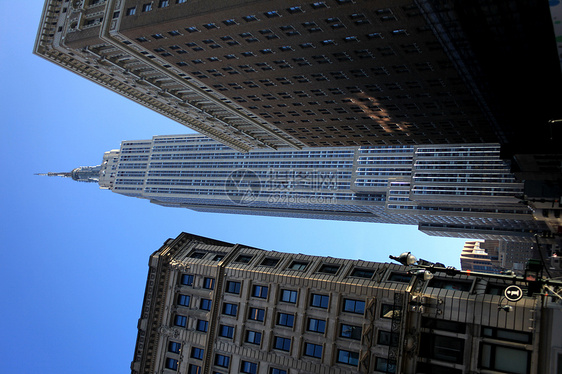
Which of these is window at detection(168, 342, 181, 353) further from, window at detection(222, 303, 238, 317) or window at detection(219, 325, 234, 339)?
window at detection(222, 303, 238, 317)

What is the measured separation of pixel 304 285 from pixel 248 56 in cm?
4290

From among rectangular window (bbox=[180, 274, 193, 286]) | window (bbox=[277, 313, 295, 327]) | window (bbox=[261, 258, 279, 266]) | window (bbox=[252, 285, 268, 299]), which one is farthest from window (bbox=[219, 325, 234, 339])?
window (bbox=[261, 258, 279, 266])

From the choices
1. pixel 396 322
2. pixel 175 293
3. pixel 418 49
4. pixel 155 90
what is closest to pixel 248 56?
pixel 418 49

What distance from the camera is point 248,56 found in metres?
74.3

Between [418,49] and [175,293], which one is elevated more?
[418,49]

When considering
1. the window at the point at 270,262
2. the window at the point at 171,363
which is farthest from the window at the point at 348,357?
the window at the point at 171,363

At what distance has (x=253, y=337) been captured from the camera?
1702 inches

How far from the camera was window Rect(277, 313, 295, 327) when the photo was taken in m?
41.5

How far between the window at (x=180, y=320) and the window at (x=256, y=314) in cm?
741

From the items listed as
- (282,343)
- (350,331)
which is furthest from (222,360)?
(350,331)

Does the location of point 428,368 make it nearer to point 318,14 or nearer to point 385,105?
point 318,14

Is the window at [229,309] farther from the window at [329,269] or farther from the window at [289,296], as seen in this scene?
the window at [329,269]

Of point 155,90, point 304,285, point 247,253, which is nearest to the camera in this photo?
point 304,285

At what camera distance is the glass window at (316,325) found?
130ft
